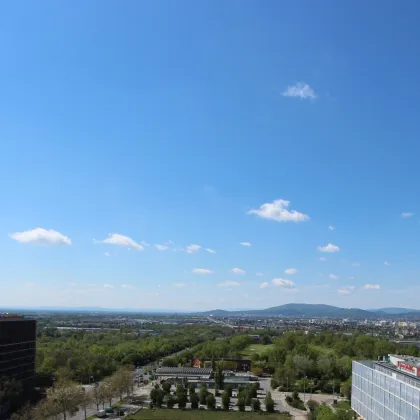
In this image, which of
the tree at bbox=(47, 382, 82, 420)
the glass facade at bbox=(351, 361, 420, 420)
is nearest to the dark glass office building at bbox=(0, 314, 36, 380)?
the tree at bbox=(47, 382, 82, 420)

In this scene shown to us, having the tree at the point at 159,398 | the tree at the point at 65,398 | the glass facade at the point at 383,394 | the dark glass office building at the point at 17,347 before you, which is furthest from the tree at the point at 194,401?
the dark glass office building at the point at 17,347

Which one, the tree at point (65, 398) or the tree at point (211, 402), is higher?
the tree at point (65, 398)

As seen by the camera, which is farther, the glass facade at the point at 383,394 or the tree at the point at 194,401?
the tree at the point at 194,401

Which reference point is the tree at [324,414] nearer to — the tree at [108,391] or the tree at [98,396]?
the tree at [108,391]

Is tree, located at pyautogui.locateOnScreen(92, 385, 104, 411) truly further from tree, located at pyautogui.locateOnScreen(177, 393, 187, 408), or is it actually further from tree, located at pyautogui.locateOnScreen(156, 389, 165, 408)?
tree, located at pyautogui.locateOnScreen(177, 393, 187, 408)

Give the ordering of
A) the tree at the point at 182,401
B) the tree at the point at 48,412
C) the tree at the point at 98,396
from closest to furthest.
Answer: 1. the tree at the point at 48,412
2. the tree at the point at 98,396
3. the tree at the point at 182,401

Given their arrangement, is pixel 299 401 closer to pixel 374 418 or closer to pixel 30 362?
pixel 374 418
